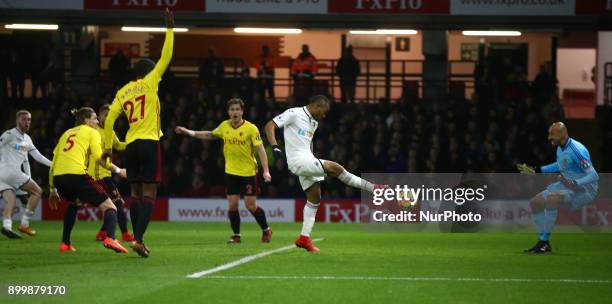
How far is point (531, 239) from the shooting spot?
1955cm

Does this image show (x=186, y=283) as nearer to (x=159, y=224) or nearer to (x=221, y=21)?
(x=159, y=224)

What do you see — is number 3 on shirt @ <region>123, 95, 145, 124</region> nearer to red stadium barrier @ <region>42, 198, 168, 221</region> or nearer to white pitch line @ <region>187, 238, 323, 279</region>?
white pitch line @ <region>187, 238, 323, 279</region>

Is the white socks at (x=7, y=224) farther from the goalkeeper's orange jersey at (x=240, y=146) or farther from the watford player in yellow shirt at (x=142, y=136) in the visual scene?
the watford player in yellow shirt at (x=142, y=136)

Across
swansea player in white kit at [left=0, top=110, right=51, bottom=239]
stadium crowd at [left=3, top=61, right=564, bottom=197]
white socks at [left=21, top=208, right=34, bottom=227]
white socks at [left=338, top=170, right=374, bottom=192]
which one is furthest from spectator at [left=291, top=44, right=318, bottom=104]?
white socks at [left=338, top=170, right=374, bottom=192]

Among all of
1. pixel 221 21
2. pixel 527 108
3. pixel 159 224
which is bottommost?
pixel 159 224

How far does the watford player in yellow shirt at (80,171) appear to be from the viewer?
14547 mm

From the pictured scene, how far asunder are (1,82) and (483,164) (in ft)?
46.5

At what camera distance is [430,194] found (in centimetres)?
2525

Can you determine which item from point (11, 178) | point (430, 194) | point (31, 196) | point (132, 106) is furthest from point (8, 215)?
point (430, 194)

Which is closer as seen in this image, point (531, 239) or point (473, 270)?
point (473, 270)

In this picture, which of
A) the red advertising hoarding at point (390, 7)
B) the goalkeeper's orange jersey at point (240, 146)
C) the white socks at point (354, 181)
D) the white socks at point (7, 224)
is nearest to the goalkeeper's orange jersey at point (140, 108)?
the white socks at point (354, 181)

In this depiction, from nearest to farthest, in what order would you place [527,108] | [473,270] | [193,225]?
1. [473,270]
2. [193,225]
3. [527,108]

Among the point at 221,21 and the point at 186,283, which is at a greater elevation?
the point at 221,21

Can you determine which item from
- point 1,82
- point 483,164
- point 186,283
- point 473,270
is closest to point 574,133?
point 483,164
